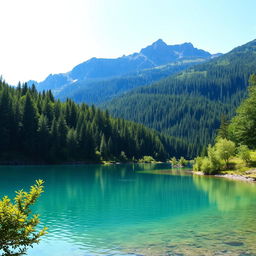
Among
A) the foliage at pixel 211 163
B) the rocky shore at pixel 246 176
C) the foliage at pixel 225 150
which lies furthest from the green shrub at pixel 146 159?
the rocky shore at pixel 246 176

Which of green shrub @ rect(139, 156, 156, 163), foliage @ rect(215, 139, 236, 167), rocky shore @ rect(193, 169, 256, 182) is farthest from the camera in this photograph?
green shrub @ rect(139, 156, 156, 163)

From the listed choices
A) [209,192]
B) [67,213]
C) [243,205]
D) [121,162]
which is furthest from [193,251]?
[121,162]

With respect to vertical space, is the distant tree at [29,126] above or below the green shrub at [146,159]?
above

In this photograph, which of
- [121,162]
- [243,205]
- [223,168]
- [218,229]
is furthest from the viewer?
[121,162]

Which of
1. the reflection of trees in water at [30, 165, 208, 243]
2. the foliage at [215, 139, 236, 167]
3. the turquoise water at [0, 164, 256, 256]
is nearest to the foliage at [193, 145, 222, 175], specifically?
the foliage at [215, 139, 236, 167]

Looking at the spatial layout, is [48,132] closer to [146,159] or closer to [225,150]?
[146,159]

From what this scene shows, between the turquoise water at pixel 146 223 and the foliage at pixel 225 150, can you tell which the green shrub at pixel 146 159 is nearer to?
the foliage at pixel 225 150

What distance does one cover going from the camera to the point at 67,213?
31.8 m

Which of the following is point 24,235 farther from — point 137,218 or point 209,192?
point 209,192

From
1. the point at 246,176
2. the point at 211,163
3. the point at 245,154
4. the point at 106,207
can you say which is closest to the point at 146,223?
the point at 106,207

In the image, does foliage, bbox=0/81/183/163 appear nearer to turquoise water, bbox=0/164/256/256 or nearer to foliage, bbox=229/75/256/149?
foliage, bbox=229/75/256/149

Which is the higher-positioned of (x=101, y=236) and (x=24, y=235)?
(x=24, y=235)

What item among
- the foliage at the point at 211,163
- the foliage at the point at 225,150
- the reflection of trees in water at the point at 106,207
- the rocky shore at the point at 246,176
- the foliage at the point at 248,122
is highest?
the foliage at the point at 248,122

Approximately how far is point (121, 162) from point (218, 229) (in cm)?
13499
